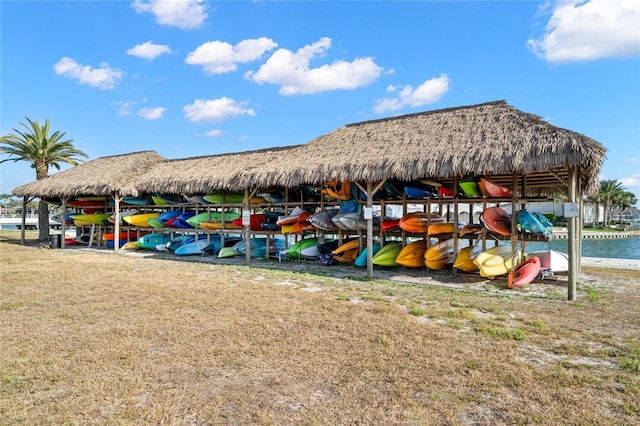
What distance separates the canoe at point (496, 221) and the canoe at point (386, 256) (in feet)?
7.45

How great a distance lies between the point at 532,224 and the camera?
850 centimetres

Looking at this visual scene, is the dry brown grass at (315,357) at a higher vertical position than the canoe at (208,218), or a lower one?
lower

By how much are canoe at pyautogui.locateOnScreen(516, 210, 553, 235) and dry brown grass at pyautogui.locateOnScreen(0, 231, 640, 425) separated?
147cm

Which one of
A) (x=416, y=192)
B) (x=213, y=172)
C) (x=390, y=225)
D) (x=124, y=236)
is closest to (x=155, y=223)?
(x=124, y=236)

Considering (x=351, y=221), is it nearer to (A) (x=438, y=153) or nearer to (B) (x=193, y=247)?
(A) (x=438, y=153)

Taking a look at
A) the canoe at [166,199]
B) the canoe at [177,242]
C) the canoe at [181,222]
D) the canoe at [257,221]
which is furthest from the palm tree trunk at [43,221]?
the canoe at [257,221]

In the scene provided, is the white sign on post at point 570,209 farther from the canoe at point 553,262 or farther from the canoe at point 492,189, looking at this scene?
the canoe at point 553,262

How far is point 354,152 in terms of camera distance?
406 inches

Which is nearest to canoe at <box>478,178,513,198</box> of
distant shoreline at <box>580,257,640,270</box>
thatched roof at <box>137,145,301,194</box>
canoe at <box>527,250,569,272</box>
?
canoe at <box>527,250,569,272</box>

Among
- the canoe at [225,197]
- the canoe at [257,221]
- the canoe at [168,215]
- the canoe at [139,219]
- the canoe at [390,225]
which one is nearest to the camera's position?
the canoe at [390,225]

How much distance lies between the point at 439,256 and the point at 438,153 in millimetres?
2532

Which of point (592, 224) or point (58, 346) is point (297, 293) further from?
point (592, 224)

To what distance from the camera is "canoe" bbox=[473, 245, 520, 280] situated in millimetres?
8562

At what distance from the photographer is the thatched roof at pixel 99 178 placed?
50.7 feet
